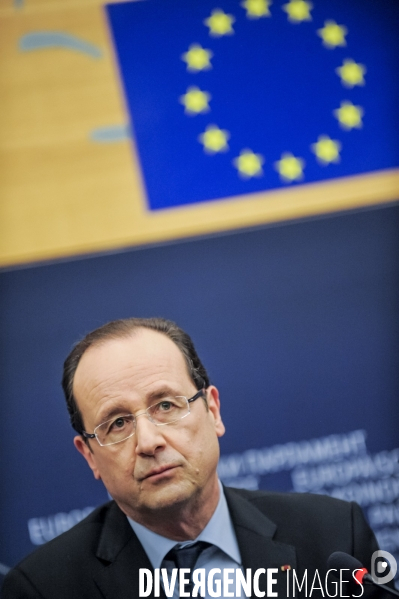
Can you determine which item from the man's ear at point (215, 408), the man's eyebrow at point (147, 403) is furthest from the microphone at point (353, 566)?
the man's eyebrow at point (147, 403)

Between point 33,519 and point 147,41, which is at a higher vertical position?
point 147,41

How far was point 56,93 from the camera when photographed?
2.20m

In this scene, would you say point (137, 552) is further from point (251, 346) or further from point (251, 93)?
point (251, 93)

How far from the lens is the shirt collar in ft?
6.27

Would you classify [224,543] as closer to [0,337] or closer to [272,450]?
[272,450]

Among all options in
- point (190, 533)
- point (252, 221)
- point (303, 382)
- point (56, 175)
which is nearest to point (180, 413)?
point (190, 533)

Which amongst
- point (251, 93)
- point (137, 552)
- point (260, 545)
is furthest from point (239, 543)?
point (251, 93)

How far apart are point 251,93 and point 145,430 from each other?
1086mm

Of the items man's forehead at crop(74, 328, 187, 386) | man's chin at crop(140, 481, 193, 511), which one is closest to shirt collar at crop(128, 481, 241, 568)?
man's chin at crop(140, 481, 193, 511)

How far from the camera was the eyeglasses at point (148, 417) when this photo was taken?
183 centimetres

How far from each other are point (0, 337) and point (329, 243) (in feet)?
3.25

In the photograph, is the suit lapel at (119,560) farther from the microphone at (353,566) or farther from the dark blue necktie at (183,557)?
the microphone at (353,566)

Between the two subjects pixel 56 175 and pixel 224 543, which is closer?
pixel 224 543

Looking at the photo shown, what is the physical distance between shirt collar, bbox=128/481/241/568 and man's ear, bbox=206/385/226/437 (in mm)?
179
